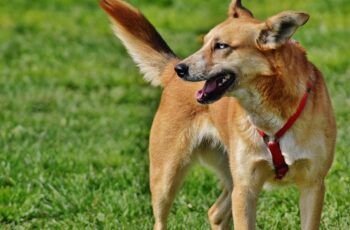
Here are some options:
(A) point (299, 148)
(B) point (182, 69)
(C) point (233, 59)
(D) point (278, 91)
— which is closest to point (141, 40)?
(B) point (182, 69)

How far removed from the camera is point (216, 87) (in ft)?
19.7

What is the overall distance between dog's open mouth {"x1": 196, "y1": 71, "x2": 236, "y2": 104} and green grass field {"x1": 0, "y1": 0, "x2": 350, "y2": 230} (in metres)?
1.50

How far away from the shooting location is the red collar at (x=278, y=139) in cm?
600

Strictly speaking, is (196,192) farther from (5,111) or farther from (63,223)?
(5,111)

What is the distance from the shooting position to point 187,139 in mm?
6801

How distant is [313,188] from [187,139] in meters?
1.05

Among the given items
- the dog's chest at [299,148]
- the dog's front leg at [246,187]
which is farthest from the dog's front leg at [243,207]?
the dog's chest at [299,148]

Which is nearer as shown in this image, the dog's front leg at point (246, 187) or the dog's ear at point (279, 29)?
the dog's ear at point (279, 29)

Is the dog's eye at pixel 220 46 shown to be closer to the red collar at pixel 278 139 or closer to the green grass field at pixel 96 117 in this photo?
the red collar at pixel 278 139

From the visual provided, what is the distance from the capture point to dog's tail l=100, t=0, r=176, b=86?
7.03 meters

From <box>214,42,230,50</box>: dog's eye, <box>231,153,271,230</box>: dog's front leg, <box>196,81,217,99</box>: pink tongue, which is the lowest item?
<box>231,153,271,230</box>: dog's front leg

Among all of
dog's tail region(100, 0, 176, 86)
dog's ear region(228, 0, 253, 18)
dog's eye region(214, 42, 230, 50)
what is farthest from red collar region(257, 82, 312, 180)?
dog's tail region(100, 0, 176, 86)

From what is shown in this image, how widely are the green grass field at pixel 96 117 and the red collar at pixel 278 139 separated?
1.05m

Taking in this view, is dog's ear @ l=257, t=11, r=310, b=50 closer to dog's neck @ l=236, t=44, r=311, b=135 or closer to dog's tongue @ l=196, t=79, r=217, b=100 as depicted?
dog's neck @ l=236, t=44, r=311, b=135
